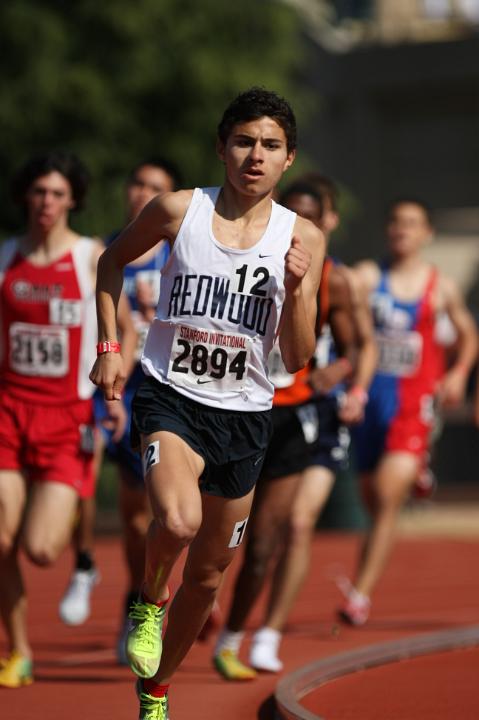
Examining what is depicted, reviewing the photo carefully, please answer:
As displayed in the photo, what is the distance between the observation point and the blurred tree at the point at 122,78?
18.4 metres

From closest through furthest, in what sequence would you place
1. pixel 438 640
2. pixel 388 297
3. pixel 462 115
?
pixel 438 640, pixel 388 297, pixel 462 115

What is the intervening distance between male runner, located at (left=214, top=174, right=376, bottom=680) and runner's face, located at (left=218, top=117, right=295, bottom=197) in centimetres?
232

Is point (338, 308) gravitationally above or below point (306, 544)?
above

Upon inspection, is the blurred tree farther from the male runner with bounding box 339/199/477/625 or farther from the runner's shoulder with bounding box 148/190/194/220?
the runner's shoulder with bounding box 148/190/194/220

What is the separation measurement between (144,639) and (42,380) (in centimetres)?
255

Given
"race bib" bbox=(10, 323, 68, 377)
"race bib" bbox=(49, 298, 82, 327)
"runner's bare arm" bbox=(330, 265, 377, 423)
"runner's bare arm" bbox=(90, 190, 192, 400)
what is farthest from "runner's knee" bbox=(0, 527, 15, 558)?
"runner's bare arm" bbox=(330, 265, 377, 423)

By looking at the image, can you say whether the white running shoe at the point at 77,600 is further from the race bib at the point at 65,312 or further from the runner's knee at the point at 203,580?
the runner's knee at the point at 203,580

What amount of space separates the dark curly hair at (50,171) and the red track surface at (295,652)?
2.47 metres

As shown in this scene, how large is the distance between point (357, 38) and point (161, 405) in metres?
25.5

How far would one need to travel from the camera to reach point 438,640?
8523 mm

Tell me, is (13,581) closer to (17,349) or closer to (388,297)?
(17,349)

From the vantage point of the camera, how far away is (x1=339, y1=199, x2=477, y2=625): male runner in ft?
34.0

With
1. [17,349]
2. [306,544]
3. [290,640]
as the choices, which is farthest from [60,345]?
[290,640]

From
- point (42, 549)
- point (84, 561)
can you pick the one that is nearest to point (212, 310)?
point (42, 549)
